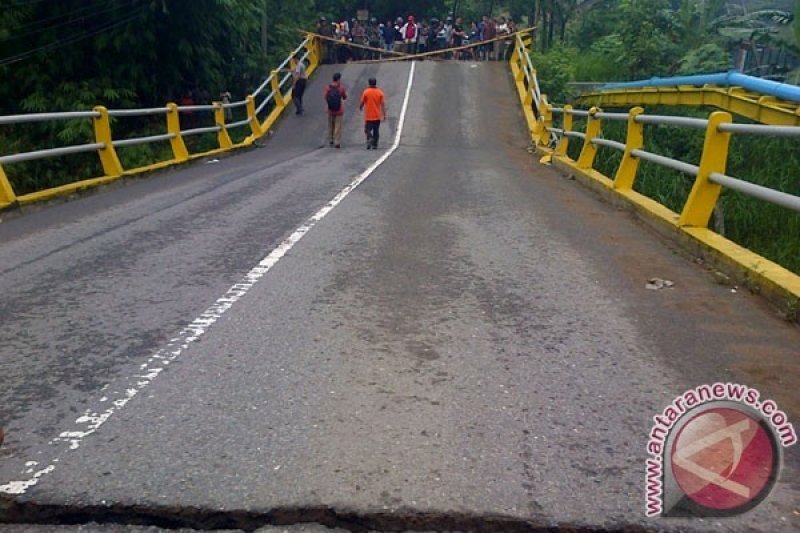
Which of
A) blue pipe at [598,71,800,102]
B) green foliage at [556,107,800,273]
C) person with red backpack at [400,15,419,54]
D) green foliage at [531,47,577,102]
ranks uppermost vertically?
person with red backpack at [400,15,419,54]

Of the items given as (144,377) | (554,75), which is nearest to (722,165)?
(144,377)

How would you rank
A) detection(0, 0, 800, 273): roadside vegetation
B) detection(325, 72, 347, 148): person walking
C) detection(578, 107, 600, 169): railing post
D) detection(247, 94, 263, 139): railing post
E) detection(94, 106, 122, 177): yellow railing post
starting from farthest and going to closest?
detection(247, 94, 263, 139): railing post → detection(325, 72, 347, 148): person walking → detection(0, 0, 800, 273): roadside vegetation → detection(578, 107, 600, 169): railing post → detection(94, 106, 122, 177): yellow railing post

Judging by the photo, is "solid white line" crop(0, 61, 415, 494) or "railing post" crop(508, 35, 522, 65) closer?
"solid white line" crop(0, 61, 415, 494)

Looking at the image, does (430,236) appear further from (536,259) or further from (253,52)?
(253,52)

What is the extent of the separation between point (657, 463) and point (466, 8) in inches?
2074

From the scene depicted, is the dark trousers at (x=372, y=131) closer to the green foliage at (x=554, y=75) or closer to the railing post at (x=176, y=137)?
the railing post at (x=176, y=137)

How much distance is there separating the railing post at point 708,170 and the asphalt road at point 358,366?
42 centimetres

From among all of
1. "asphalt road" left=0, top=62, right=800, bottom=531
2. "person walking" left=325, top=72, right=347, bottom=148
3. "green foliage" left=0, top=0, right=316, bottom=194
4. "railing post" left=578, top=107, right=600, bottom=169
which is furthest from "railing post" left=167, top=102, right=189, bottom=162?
"railing post" left=578, top=107, right=600, bottom=169

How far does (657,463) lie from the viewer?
10.8ft

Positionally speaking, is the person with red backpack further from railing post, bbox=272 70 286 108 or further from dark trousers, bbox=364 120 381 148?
dark trousers, bbox=364 120 381 148

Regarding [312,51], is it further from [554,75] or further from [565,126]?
[565,126]

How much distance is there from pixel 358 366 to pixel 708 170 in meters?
4.54

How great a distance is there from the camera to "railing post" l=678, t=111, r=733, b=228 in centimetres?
724

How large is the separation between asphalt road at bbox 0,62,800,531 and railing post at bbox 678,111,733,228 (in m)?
0.42
